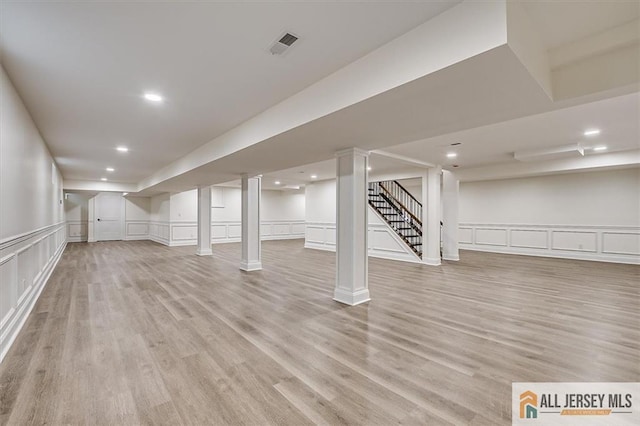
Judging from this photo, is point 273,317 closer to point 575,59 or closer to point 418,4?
point 418,4

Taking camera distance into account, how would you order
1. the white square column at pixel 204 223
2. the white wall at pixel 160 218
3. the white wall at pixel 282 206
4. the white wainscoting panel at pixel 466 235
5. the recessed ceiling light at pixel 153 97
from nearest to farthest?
the recessed ceiling light at pixel 153 97 < the white square column at pixel 204 223 < the white wainscoting panel at pixel 466 235 < the white wall at pixel 160 218 < the white wall at pixel 282 206

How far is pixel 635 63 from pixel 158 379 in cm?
415

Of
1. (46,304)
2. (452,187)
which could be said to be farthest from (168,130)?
(452,187)

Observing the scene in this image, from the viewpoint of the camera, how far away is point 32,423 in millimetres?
1688

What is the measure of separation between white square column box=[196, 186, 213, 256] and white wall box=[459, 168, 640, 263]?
8.72 m

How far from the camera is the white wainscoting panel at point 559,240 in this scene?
6984mm

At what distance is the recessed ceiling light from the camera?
3.08m

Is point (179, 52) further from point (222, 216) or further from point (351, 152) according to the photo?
point (222, 216)

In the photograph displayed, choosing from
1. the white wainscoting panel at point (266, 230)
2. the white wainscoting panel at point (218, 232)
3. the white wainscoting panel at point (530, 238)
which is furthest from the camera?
the white wainscoting panel at point (266, 230)

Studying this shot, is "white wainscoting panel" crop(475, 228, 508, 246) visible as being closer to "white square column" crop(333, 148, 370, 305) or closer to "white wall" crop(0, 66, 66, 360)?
"white square column" crop(333, 148, 370, 305)

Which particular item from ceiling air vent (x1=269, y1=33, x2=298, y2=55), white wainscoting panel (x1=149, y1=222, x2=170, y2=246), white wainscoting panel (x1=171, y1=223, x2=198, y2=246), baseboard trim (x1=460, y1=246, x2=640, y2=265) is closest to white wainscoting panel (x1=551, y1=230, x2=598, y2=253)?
baseboard trim (x1=460, y1=246, x2=640, y2=265)

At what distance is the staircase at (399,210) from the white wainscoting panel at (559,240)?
2209mm

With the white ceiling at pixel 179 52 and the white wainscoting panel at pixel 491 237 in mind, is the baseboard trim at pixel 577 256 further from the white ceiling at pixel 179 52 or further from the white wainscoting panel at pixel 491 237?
the white ceiling at pixel 179 52

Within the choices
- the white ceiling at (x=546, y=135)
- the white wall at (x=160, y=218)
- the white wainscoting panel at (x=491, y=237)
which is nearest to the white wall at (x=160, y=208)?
the white wall at (x=160, y=218)
